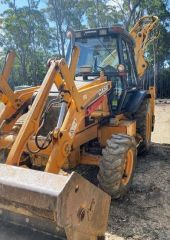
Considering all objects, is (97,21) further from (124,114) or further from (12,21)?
(124,114)

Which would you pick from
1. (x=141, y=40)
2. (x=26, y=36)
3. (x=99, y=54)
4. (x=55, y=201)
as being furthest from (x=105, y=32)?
(x=26, y=36)

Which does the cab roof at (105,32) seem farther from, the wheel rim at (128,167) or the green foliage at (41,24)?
the green foliage at (41,24)

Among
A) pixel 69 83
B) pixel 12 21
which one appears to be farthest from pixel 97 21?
pixel 69 83

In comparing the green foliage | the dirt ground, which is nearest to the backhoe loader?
the dirt ground

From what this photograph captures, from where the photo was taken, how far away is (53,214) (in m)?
2.34

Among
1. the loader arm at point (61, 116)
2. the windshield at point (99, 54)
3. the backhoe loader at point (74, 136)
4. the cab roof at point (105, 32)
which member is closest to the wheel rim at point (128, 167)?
the backhoe loader at point (74, 136)

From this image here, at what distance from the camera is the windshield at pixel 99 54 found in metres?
5.34

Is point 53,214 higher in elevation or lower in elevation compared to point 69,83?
lower

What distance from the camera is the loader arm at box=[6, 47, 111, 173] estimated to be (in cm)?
320

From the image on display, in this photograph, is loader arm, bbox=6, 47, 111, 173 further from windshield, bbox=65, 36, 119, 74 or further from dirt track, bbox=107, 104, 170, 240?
windshield, bbox=65, 36, 119, 74

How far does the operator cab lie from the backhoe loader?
0.02 m

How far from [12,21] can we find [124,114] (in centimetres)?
2870

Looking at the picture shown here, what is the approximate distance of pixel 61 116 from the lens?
3.97m

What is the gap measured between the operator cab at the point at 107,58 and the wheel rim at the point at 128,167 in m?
1.00
